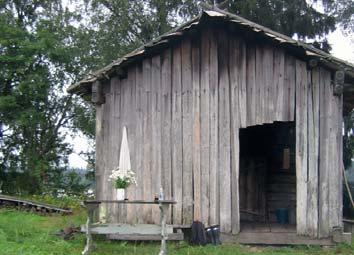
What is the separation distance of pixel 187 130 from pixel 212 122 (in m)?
0.55

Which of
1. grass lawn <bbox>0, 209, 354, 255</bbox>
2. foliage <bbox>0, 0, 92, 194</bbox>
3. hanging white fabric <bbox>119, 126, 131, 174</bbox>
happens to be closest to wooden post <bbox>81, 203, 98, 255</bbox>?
grass lawn <bbox>0, 209, 354, 255</bbox>

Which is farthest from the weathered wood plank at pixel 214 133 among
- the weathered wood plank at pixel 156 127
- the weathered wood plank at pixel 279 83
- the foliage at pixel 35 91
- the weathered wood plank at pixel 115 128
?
the foliage at pixel 35 91

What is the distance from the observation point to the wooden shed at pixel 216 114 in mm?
10148

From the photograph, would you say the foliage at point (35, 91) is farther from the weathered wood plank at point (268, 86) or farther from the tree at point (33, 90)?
the weathered wood plank at point (268, 86)

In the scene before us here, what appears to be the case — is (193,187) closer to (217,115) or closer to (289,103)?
(217,115)

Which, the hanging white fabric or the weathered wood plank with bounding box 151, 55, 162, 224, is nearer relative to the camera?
the hanging white fabric

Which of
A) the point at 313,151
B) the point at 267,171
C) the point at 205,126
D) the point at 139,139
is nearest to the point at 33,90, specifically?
the point at 267,171

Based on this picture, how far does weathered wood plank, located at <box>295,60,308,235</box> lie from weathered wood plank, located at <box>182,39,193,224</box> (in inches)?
85.0

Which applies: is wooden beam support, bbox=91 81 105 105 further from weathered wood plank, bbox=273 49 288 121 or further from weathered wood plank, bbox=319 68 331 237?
weathered wood plank, bbox=319 68 331 237

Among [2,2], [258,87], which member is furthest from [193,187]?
[2,2]

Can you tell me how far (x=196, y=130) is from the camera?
10.8 meters

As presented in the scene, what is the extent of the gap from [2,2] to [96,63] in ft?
16.9

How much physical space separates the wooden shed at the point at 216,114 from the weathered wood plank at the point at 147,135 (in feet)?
0.07

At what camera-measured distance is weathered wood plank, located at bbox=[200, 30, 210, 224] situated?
10.7m
